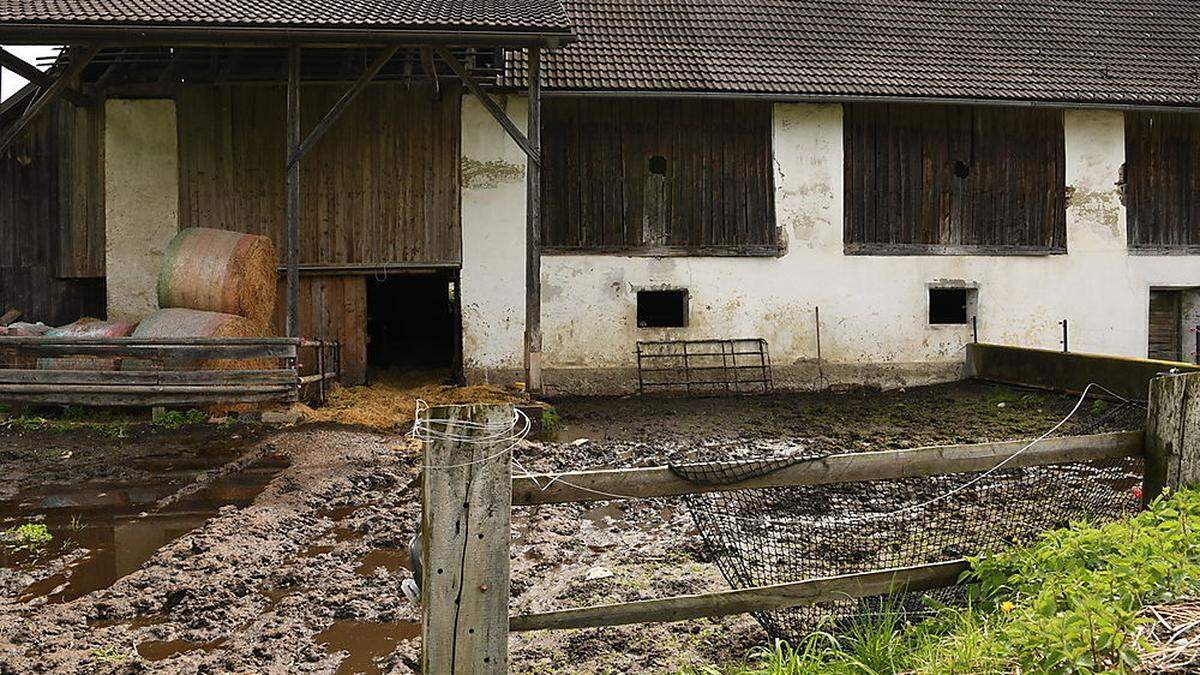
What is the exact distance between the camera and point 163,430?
32.8 ft

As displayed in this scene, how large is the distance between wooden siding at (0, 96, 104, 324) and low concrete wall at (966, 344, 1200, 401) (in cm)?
1247

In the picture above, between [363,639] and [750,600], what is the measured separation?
1.99 metres

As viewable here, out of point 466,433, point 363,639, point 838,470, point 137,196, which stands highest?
point 137,196

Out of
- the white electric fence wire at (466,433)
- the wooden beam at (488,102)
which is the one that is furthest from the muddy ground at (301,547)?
the wooden beam at (488,102)

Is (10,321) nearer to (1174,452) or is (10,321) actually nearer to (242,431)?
(242,431)

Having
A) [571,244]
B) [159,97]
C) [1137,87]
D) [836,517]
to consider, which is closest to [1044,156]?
[1137,87]

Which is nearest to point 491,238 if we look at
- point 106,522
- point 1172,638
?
point 106,522

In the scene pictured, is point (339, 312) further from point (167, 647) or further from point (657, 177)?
point (167, 647)

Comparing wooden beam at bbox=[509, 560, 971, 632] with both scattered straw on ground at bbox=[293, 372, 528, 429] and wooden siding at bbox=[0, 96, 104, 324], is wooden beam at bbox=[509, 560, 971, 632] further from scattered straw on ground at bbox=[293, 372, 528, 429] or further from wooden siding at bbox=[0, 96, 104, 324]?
wooden siding at bbox=[0, 96, 104, 324]

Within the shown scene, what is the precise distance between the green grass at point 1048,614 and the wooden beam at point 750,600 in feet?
0.41

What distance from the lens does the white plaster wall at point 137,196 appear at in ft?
42.7

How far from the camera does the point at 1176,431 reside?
13.0 ft

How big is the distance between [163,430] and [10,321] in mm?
4598

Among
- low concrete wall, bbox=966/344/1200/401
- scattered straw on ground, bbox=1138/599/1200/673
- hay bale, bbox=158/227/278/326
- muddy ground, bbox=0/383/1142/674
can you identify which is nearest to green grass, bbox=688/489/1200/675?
scattered straw on ground, bbox=1138/599/1200/673
